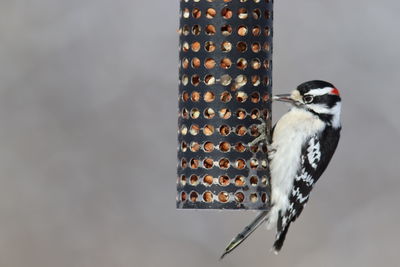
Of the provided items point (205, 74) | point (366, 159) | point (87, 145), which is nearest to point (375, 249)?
point (366, 159)

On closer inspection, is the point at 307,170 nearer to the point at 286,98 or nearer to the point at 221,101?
the point at 286,98

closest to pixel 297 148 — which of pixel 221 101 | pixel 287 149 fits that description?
pixel 287 149

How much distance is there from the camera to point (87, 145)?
11.1m

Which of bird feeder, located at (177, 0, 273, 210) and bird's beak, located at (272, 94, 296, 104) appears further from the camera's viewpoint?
bird's beak, located at (272, 94, 296, 104)

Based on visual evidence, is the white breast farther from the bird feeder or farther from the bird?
the bird feeder

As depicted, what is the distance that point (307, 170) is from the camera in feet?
28.6

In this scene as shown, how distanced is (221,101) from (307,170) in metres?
0.90

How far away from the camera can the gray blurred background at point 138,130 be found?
1095 cm

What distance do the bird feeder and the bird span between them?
25cm

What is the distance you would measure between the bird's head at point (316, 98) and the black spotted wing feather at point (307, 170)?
135 mm

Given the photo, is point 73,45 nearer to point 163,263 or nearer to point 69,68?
point 69,68

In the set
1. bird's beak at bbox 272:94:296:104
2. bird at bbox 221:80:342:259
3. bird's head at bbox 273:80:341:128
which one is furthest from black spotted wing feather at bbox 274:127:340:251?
bird's beak at bbox 272:94:296:104

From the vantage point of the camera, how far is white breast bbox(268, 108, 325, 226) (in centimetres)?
850

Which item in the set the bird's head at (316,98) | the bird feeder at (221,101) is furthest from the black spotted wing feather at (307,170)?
the bird feeder at (221,101)
